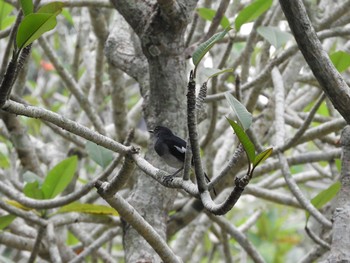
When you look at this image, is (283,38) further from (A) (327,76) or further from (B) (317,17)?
(A) (327,76)

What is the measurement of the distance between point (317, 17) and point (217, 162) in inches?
37.8

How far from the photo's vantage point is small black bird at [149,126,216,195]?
2289 millimetres

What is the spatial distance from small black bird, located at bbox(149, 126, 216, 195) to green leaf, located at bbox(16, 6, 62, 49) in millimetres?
771

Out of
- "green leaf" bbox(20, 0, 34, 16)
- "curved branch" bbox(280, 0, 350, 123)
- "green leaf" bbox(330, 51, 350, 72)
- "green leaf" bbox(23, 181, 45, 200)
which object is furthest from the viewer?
"green leaf" bbox(23, 181, 45, 200)

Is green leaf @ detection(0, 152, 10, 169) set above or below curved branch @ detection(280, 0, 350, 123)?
below

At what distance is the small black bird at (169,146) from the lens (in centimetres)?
229

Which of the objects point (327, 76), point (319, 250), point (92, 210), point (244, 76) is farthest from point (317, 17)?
point (327, 76)

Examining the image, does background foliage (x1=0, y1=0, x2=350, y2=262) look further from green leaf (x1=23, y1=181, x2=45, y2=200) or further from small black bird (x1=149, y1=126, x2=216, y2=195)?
small black bird (x1=149, y1=126, x2=216, y2=195)

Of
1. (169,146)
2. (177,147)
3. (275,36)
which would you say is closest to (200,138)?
(275,36)

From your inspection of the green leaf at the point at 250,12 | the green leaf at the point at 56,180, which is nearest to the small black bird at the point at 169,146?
the green leaf at the point at 56,180

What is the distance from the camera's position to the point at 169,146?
90.5 inches

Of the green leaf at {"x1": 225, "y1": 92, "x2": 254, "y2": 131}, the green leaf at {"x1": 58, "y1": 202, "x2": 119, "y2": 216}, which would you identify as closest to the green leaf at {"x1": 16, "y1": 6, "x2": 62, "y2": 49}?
the green leaf at {"x1": 225, "y1": 92, "x2": 254, "y2": 131}

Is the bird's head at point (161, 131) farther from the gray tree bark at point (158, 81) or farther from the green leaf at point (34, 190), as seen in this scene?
the green leaf at point (34, 190)

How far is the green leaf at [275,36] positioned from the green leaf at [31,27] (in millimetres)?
1337
